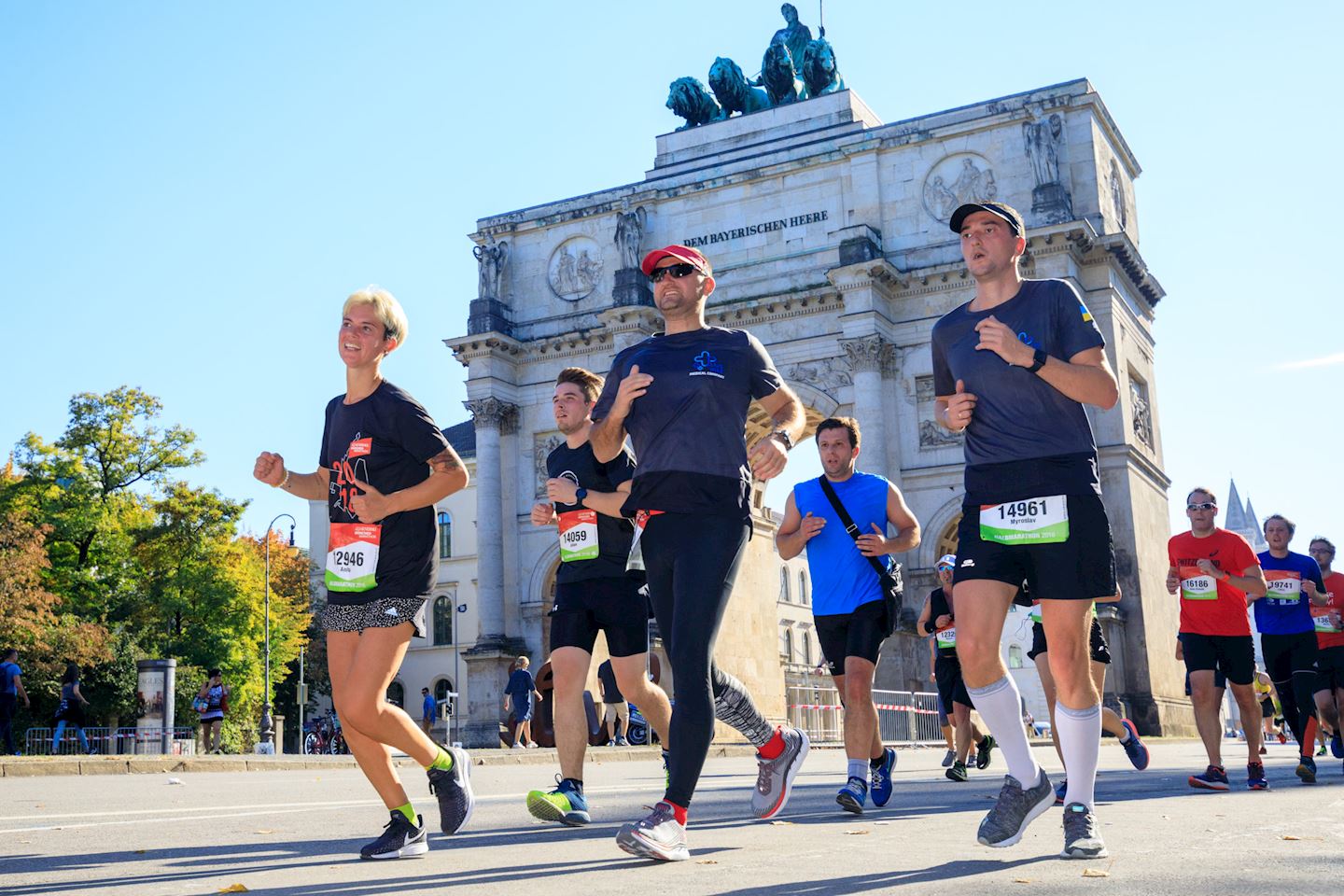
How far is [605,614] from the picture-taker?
7.01m

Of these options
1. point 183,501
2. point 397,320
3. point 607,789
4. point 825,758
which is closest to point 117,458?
point 183,501

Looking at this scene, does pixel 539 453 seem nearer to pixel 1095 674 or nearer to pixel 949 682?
pixel 949 682

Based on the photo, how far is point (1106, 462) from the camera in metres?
34.4

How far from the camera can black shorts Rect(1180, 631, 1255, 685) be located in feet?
31.7

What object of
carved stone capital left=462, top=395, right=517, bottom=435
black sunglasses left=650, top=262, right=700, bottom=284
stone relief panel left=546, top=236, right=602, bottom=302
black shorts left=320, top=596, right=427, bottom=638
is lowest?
black shorts left=320, top=596, right=427, bottom=638

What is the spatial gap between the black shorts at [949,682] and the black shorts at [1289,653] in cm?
241

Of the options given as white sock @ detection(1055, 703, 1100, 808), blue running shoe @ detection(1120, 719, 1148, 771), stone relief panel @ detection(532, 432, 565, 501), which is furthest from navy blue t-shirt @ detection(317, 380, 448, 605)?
stone relief panel @ detection(532, 432, 565, 501)

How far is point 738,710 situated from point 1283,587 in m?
6.81

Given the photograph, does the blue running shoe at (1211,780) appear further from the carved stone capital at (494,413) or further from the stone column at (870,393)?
the carved stone capital at (494,413)

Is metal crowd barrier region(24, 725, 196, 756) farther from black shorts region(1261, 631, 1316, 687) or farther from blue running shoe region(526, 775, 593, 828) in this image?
blue running shoe region(526, 775, 593, 828)

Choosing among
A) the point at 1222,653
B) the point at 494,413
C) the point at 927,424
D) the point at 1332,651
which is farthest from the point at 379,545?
the point at 494,413

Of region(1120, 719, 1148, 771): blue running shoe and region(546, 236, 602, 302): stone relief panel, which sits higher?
region(546, 236, 602, 302): stone relief panel

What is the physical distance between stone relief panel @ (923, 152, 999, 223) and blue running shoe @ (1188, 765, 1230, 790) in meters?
28.0

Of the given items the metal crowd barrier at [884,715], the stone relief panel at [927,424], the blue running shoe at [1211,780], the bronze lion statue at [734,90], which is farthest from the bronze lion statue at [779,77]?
the blue running shoe at [1211,780]
